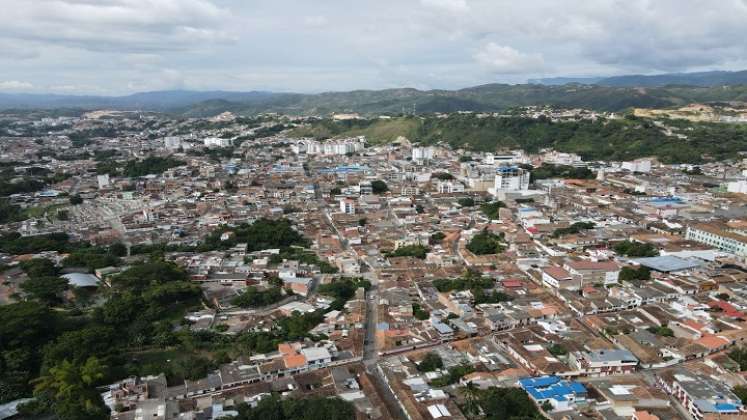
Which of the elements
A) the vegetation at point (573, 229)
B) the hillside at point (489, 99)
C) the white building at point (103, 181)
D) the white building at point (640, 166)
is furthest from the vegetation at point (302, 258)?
the hillside at point (489, 99)

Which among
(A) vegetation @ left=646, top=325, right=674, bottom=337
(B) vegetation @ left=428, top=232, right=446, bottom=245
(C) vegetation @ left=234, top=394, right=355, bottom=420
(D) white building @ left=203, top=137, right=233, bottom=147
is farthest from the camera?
(D) white building @ left=203, top=137, right=233, bottom=147

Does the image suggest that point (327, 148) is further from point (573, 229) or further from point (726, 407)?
point (726, 407)

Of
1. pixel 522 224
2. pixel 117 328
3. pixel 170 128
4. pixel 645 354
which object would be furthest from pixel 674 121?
pixel 170 128

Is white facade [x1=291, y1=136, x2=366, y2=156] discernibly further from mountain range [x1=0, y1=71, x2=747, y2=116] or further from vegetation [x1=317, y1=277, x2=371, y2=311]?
mountain range [x1=0, y1=71, x2=747, y2=116]

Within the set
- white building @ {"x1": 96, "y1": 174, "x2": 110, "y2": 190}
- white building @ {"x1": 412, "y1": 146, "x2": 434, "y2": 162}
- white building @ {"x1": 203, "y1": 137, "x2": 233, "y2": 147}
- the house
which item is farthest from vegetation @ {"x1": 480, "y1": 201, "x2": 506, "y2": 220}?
white building @ {"x1": 203, "y1": 137, "x2": 233, "y2": 147}

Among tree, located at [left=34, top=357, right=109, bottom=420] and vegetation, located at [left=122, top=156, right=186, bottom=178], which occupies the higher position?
vegetation, located at [left=122, top=156, right=186, bottom=178]

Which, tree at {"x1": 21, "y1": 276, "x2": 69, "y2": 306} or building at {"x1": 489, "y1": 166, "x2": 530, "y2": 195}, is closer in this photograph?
tree at {"x1": 21, "y1": 276, "x2": 69, "y2": 306}

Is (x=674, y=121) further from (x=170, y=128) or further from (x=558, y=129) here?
(x=170, y=128)
